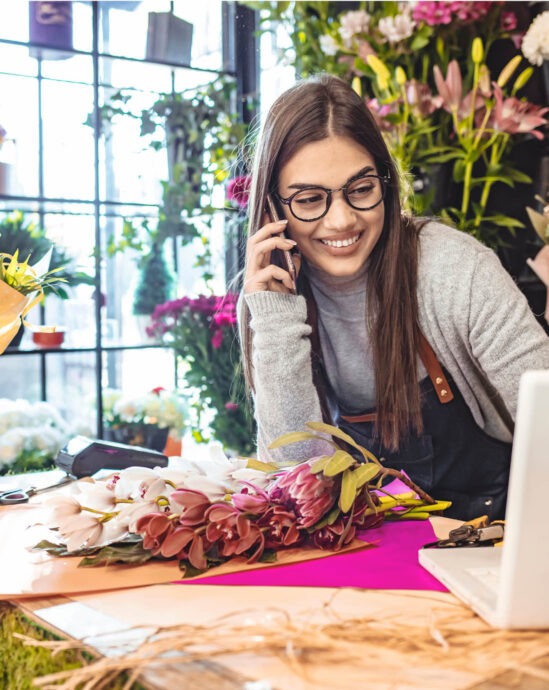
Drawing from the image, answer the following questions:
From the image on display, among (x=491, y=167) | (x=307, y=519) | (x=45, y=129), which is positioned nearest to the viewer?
(x=307, y=519)

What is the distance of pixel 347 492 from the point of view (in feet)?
3.13

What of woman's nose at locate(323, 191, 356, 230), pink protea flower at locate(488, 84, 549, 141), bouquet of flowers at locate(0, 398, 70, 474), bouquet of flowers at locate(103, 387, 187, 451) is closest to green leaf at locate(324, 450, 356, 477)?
woman's nose at locate(323, 191, 356, 230)

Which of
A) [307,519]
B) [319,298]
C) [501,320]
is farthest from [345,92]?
[307,519]

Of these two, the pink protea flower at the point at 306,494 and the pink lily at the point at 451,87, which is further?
the pink lily at the point at 451,87

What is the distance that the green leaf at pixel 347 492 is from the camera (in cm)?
95

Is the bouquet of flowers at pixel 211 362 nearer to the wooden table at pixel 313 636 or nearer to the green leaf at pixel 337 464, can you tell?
the green leaf at pixel 337 464

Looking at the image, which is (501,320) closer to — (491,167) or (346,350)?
(346,350)

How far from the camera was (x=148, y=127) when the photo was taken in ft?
11.0

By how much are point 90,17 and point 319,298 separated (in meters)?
2.10

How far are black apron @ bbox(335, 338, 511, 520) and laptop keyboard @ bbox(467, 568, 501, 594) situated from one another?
2.58 feet

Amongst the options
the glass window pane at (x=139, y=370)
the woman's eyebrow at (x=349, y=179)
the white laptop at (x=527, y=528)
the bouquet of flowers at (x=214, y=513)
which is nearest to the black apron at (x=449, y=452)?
the woman's eyebrow at (x=349, y=179)

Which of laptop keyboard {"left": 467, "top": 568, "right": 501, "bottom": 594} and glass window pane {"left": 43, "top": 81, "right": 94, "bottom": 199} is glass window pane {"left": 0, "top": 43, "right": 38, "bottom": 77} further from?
laptop keyboard {"left": 467, "top": 568, "right": 501, "bottom": 594}

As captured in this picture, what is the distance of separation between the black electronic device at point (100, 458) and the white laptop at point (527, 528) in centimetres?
78

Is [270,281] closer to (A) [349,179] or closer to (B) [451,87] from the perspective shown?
(A) [349,179]
